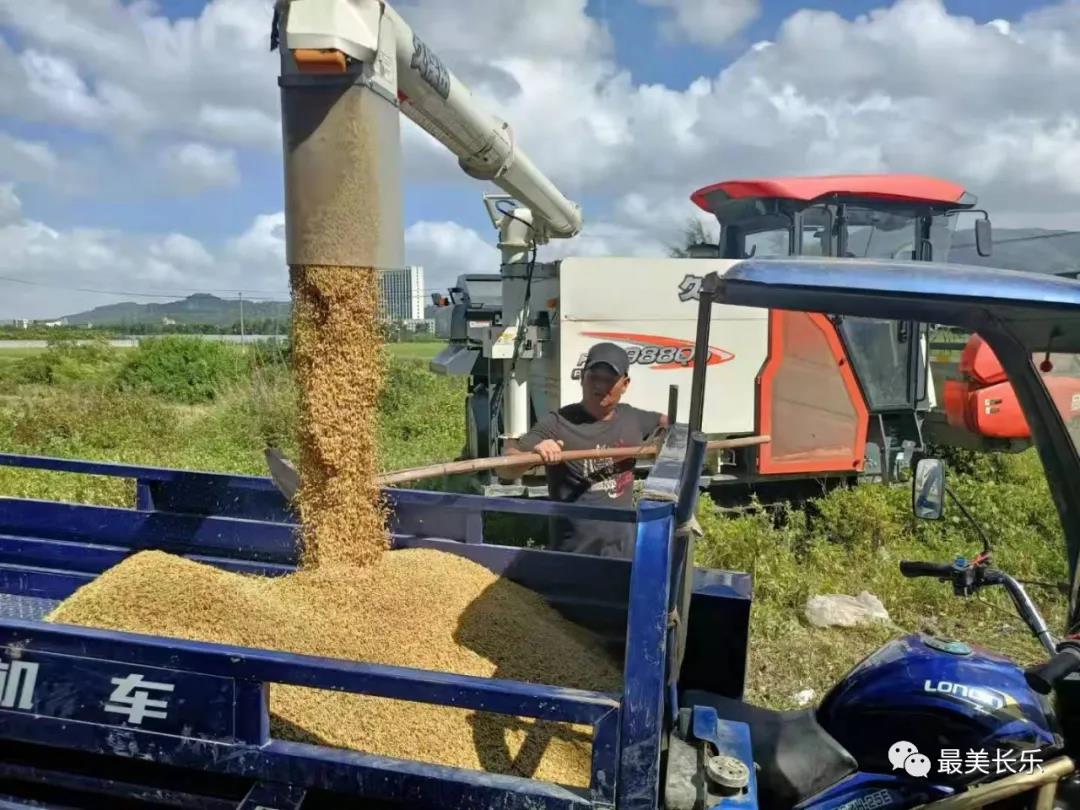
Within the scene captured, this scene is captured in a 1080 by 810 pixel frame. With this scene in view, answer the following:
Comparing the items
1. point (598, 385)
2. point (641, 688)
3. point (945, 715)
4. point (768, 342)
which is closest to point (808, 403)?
point (768, 342)

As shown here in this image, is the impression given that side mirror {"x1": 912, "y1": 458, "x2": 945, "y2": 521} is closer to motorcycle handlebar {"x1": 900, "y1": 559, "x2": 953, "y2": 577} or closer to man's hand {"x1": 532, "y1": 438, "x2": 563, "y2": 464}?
motorcycle handlebar {"x1": 900, "y1": 559, "x2": 953, "y2": 577}

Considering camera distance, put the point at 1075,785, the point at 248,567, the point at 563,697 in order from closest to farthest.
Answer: the point at 563,697
the point at 1075,785
the point at 248,567

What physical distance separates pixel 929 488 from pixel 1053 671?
0.69m

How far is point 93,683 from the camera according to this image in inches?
65.3

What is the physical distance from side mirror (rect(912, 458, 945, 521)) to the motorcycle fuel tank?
33 centimetres

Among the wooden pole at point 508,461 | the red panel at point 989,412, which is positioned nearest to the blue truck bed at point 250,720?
the wooden pole at point 508,461

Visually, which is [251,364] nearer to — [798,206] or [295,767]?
[798,206]

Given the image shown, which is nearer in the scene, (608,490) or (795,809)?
(795,809)

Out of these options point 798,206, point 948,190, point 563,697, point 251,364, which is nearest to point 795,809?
point 563,697

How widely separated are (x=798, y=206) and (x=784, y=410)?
145 cm

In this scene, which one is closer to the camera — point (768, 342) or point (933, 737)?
point (933, 737)

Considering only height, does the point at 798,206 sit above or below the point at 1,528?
above

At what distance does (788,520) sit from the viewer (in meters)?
6.06

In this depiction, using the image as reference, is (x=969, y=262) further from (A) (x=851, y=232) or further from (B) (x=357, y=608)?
(B) (x=357, y=608)
